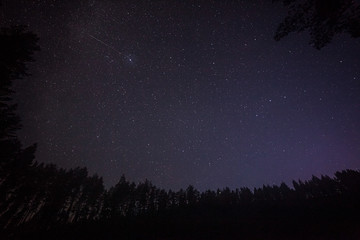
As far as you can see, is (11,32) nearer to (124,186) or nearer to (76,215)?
(76,215)

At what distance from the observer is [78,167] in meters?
68.7

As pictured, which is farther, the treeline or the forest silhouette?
the treeline

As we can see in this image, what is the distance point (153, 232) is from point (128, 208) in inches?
1610

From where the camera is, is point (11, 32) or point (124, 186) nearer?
point (11, 32)

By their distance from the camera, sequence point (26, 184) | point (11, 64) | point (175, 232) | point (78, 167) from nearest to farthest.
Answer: point (11, 64)
point (175, 232)
point (26, 184)
point (78, 167)

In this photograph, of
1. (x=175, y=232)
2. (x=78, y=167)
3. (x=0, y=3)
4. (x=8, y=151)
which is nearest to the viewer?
(x=0, y=3)

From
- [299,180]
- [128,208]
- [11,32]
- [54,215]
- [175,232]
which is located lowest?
[175,232]

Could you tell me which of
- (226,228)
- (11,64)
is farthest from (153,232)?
(11,64)

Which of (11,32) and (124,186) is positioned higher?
(124,186)

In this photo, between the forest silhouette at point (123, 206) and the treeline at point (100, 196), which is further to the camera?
the treeline at point (100, 196)

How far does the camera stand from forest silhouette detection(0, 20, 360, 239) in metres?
11.5

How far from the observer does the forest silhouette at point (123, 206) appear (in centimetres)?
1147

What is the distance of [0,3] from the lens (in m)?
9.13

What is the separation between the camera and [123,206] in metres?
71.9
